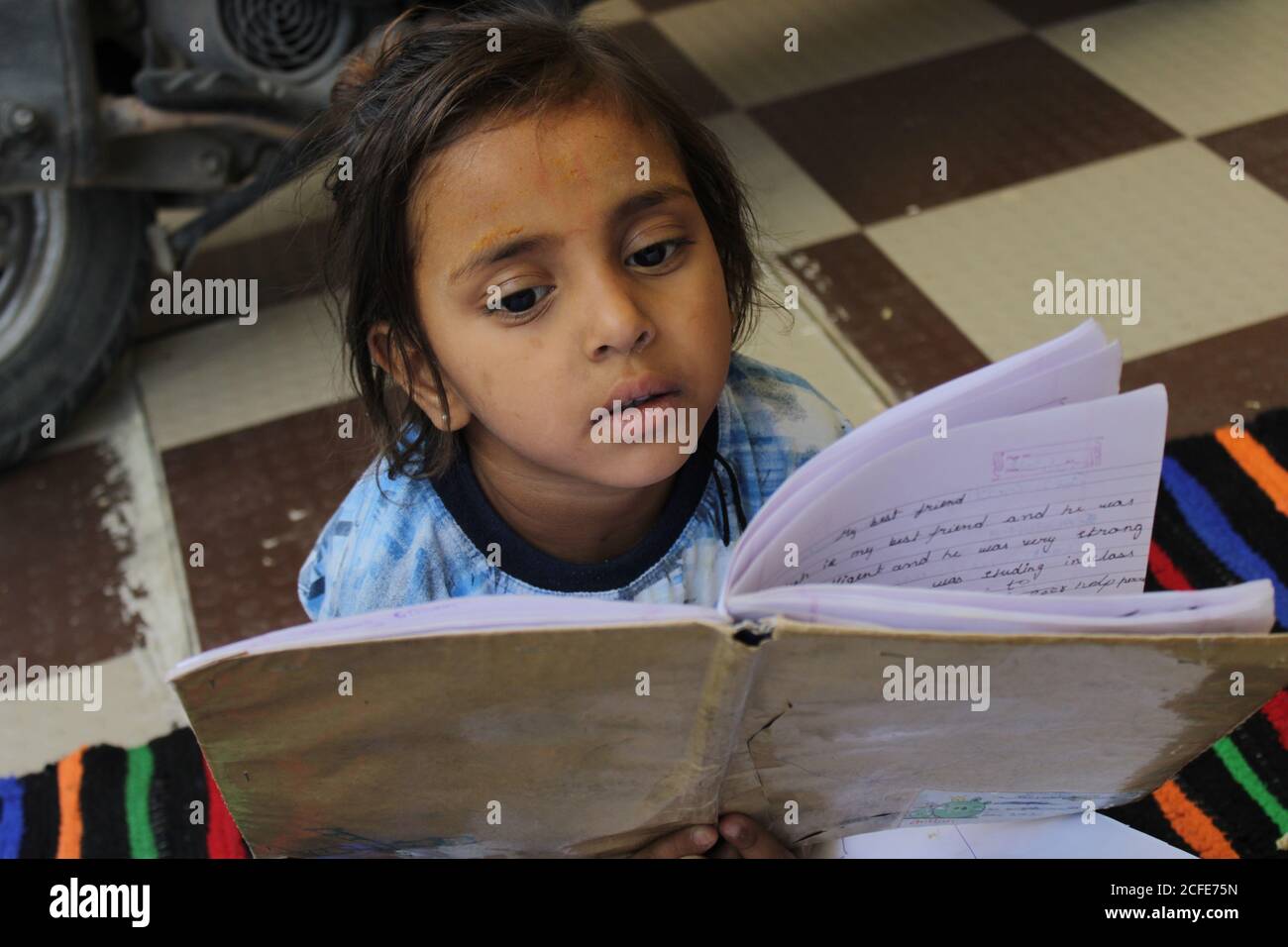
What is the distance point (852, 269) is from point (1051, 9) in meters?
0.75

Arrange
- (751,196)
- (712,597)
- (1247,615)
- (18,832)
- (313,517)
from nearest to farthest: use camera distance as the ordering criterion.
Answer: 1. (1247,615)
2. (712,597)
3. (18,832)
4. (313,517)
5. (751,196)

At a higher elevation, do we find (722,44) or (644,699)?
(722,44)

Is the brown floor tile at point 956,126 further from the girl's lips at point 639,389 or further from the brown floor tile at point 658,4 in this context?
the girl's lips at point 639,389

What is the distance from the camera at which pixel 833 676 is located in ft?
1.97

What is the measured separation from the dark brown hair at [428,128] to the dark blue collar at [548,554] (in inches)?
0.8

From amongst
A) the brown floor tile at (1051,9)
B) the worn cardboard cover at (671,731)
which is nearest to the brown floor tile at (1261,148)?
Answer: the brown floor tile at (1051,9)

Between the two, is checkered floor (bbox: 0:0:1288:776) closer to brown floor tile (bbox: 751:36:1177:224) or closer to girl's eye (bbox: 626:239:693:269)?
brown floor tile (bbox: 751:36:1177:224)

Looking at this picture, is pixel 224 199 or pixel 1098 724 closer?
pixel 1098 724

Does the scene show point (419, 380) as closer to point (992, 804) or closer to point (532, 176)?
point (532, 176)

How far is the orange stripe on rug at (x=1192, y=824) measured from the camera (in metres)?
1.07

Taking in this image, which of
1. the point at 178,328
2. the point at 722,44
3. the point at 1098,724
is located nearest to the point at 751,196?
the point at 722,44

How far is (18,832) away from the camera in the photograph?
1.18 meters
